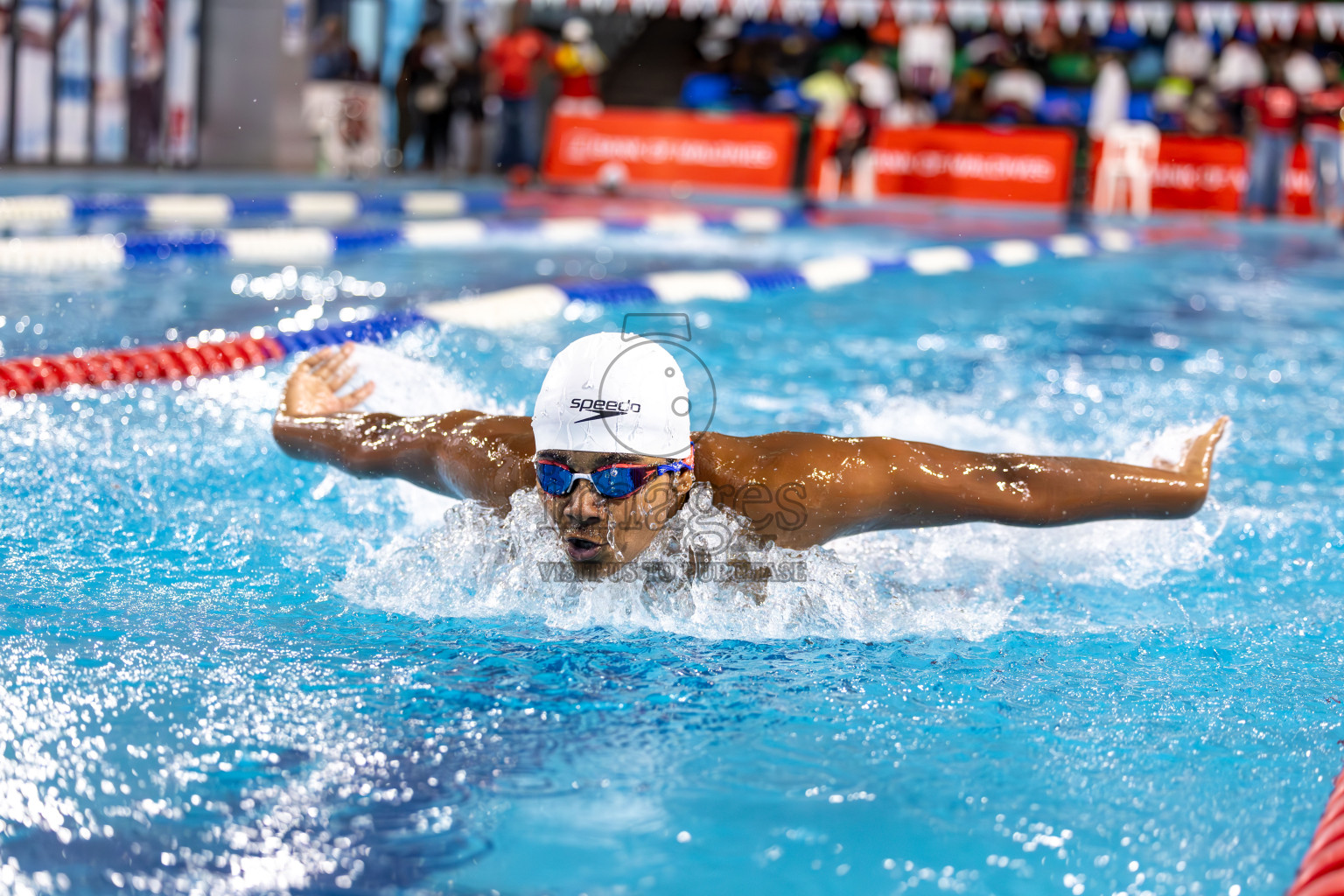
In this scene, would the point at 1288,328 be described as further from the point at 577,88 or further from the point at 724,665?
the point at 577,88

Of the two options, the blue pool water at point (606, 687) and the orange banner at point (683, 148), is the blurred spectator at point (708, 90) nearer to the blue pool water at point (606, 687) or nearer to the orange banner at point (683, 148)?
the orange banner at point (683, 148)

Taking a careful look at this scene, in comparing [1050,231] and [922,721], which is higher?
[1050,231]

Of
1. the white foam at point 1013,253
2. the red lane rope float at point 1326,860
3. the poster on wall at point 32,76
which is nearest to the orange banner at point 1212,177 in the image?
the white foam at point 1013,253

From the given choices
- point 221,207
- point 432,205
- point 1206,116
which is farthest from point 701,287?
point 1206,116

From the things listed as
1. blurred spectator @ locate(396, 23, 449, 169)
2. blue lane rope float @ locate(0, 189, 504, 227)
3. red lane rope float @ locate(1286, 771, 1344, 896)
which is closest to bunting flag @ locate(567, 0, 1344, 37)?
blurred spectator @ locate(396, 23, 449, 169)

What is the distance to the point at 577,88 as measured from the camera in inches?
667

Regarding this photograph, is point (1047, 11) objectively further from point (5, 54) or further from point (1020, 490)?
point (1020, 490)

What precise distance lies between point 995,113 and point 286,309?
41.1 feet

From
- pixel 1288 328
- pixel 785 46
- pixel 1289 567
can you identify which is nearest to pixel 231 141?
pixel 785 46

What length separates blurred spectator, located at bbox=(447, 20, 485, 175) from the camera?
16.2 m

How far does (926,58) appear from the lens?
695 inches

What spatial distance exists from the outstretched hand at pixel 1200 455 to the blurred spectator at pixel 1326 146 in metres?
13.4

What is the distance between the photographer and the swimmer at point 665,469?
9.04 ft

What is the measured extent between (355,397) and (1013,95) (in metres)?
15.3
